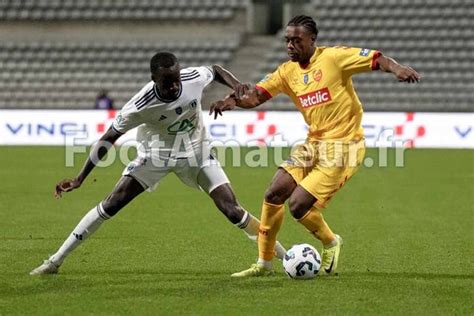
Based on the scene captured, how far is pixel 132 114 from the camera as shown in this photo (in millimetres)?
8031

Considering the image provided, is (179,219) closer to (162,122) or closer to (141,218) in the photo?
(141,218)

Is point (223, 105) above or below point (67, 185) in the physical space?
above

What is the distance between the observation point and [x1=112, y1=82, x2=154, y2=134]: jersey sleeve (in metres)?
8.01

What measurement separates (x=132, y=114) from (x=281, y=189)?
52.5 inches

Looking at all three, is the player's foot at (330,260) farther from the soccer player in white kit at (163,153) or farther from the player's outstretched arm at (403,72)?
the player's outstretched arm at (403,72)

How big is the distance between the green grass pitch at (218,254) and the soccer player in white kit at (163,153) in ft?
1.52

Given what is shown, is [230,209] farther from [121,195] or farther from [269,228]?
[121,195]

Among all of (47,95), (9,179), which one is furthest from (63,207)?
(47,95)

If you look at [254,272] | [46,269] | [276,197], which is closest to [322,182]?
[276,197]

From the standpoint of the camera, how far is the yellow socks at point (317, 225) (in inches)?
321

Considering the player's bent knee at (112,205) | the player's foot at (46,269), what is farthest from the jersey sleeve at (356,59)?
the player's foot at (46,269)

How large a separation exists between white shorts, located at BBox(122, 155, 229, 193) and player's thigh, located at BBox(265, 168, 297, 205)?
1.42 feet

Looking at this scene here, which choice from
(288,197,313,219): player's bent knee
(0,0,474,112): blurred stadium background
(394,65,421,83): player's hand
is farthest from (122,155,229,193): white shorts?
(0,0,474,112): blurred stadium background

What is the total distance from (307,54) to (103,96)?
1837cm
